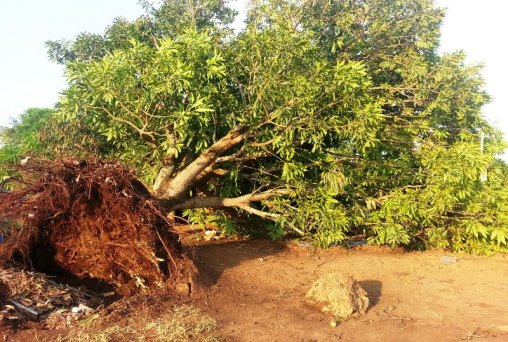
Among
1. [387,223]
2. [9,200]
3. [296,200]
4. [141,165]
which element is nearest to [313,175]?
[296,200]

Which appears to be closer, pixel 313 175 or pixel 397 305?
pixel 397 305

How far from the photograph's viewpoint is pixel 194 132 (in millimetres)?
7215

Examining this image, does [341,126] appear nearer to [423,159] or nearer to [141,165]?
Result: [423,159]

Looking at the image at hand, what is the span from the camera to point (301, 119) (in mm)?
6887

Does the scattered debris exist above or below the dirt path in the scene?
above

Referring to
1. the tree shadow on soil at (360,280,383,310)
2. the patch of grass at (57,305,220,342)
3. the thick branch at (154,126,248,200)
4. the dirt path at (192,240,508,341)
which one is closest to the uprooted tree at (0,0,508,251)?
the thick branch at (154,126,248,200)

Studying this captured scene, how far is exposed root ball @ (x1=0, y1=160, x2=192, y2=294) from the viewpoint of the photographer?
543cm

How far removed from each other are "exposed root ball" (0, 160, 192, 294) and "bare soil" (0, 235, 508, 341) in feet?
1.89

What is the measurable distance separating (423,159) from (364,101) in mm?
1909

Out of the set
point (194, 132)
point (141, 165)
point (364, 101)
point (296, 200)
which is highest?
point (364, 101)

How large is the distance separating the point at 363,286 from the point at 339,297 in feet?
4.74

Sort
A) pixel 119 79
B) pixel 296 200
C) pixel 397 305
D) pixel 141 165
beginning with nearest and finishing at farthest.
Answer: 1. pixel 397 305
2. pixel 119 79
3. pixel 296 200
4. pixel 141 165

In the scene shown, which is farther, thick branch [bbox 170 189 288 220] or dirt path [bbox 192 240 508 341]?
thick branch [bbox 170 189 288 220]

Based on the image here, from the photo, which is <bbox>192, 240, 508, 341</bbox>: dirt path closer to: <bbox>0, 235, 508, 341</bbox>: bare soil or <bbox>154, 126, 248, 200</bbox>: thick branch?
<bbox>0, 235, 508, 341</bbox>: bare soil
